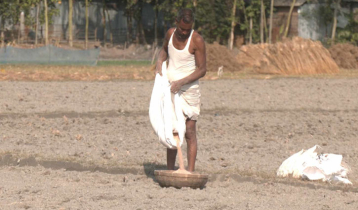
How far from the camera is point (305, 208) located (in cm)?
680

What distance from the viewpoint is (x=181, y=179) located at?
7.49m

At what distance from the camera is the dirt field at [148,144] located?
7117mm

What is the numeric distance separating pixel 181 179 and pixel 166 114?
25.7 inches

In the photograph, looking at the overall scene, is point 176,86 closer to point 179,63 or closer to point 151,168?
point 179,63

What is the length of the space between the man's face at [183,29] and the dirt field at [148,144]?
1491mm

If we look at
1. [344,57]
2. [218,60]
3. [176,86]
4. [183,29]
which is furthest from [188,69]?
[344,57]

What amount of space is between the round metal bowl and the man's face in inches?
52.8

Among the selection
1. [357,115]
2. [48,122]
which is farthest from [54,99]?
[357,115]

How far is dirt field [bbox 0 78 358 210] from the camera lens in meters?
7.12

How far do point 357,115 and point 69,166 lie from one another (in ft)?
22.3

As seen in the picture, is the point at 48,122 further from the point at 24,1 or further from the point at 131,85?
the point at 24,1

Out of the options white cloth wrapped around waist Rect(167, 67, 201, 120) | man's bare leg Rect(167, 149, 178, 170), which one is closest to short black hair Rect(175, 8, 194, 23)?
white cloth wrapped around waist Rect(167, 67, 201, 120)

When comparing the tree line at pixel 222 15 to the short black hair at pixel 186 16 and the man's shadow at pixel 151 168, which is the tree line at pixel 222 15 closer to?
→ the man's shadow at pixel 151 168

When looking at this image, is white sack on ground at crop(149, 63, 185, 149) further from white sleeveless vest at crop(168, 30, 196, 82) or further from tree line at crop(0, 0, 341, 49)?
tree line at crop(0, 0, 341, 49)
